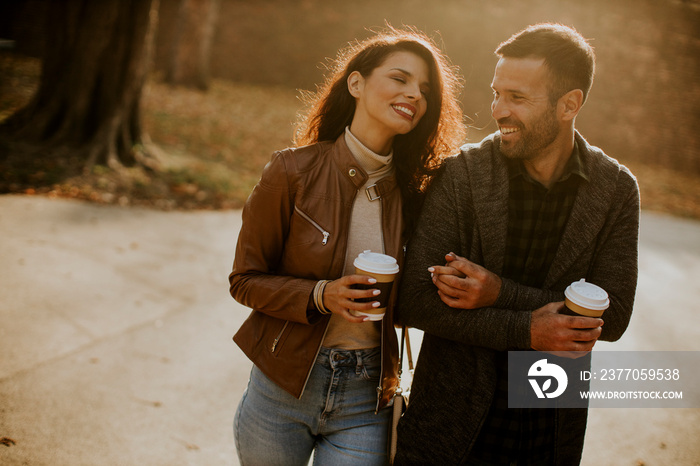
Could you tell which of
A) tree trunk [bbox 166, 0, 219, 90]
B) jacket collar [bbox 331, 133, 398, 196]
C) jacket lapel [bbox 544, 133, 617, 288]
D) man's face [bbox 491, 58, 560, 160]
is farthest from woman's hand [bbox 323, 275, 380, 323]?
tree trunk [bbox 166, 0, 219, 90]

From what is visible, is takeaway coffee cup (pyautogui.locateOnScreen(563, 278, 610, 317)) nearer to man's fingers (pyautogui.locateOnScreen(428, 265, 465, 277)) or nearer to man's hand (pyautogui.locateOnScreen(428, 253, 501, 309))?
man's hand (pyautogui.locateOnScreen(428, 253, 501, 309))

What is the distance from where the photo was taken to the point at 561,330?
1774 millimetres

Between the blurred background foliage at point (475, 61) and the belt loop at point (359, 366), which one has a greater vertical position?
the blurred background foliage at point (475, 61)

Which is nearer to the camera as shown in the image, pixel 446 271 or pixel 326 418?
pixel 446 271

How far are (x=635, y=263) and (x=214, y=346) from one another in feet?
10.0

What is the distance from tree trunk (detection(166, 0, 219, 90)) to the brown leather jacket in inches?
562

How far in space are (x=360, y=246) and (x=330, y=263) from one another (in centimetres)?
15

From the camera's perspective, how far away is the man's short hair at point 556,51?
2088mm

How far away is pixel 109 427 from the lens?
298cm

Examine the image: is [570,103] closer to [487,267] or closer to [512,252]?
[512,252]

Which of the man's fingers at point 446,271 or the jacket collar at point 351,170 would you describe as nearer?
the man's fingers at point 446,271

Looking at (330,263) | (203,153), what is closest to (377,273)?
(330,263)

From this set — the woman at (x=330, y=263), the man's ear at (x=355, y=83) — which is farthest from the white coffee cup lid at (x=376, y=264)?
the man's ear at (x=355, y=83)

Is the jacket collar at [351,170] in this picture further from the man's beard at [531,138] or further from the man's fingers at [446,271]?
the man's beard at [531,138]
